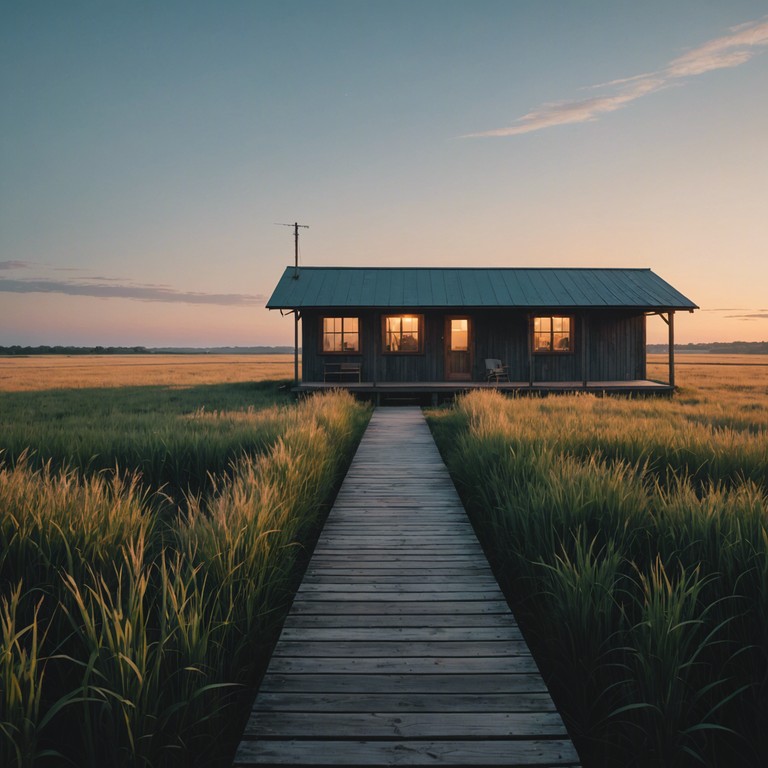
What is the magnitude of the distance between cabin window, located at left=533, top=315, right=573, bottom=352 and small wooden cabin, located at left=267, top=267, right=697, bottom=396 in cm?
4

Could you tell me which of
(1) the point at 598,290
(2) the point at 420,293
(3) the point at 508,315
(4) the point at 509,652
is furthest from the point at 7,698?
(1) the point at 598,290

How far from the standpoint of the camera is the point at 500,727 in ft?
7.45

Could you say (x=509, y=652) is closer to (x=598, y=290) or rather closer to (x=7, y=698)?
(x=7, y=698)

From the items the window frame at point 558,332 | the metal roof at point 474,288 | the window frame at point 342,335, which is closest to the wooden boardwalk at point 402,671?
the metal roof at point 474,288

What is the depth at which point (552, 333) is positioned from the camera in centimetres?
1903

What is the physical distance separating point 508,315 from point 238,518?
55.7 ft

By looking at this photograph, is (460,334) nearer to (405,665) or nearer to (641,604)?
(641,604)

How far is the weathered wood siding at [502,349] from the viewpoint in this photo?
18641mm

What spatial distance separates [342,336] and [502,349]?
20.7ft

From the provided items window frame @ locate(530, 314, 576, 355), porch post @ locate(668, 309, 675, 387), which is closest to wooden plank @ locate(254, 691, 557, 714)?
window frame @ locate(530, 314, 576, 355)

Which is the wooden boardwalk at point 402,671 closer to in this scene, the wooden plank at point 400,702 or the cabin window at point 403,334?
the wooden plank at point 400,702

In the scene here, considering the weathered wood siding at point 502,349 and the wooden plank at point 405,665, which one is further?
the weathered wood siding at point 502,349

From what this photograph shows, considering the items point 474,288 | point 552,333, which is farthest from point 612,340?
point 474,288

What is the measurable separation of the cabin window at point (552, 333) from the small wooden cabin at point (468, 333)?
0.04 metres
